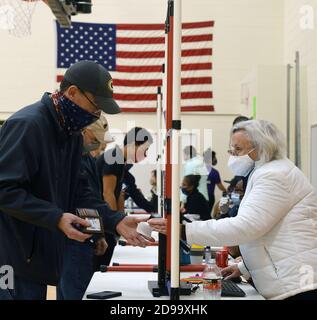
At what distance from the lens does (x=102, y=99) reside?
2207 mm

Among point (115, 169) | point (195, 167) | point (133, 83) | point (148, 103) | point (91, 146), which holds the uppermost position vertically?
point (133, 83)

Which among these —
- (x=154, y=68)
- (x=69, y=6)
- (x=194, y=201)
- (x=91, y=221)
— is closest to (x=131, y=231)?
(x=91, y=221)

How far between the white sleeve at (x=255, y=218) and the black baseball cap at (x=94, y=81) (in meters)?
0.65

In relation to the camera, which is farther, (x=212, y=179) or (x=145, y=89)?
(x=145, y=89)

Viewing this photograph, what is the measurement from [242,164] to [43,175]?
1132mm

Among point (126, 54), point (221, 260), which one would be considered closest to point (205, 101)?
point (126, 54)

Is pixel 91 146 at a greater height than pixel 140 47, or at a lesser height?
lesser

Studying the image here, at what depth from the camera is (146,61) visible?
1002 cm

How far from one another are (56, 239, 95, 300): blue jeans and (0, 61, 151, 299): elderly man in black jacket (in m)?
0.82

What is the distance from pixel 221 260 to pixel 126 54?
25.0ft

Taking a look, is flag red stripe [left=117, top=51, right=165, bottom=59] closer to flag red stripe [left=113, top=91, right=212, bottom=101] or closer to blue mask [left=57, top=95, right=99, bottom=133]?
flag red stripe [left=113, top=91, right=212, bottom=101]

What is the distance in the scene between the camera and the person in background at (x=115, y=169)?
3896mm

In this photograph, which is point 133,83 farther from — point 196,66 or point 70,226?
point 70,226
